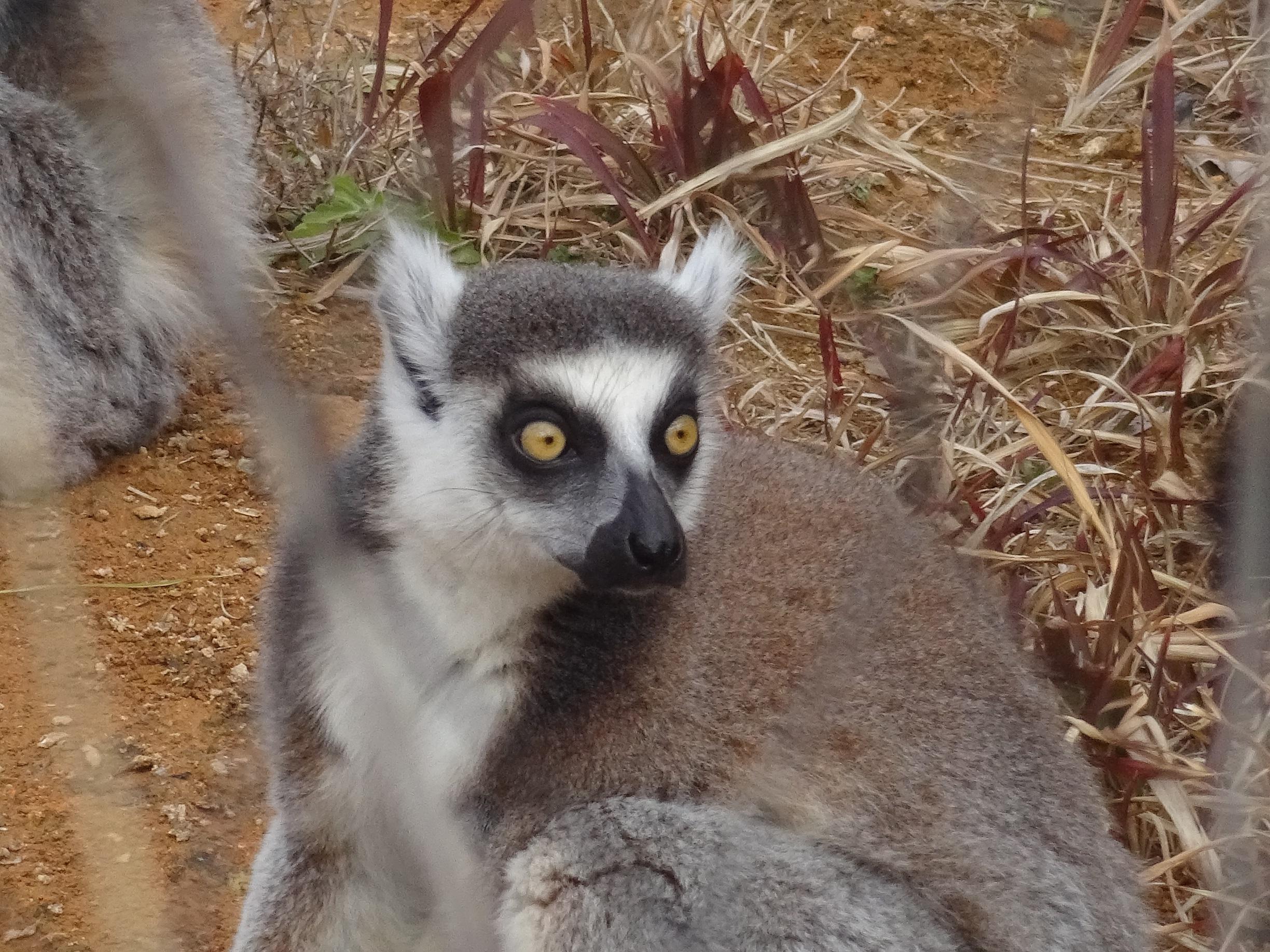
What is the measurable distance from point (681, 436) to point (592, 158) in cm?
272

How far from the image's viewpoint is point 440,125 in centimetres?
509

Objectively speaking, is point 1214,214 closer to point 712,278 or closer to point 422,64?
point 712,278

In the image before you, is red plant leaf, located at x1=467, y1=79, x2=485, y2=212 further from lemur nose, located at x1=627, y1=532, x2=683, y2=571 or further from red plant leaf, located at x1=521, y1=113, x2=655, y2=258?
lemur nose, located at x1=627, y1=532, x2=683, y2=571

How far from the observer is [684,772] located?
103 inches

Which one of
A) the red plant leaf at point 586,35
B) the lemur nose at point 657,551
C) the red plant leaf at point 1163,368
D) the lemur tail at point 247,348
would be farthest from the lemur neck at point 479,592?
the red plant leaf at point 586,35

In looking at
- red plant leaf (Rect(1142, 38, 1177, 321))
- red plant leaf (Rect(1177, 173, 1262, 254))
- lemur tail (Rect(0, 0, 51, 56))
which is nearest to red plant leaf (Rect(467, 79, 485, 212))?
lemur tail (Rect(0, 0, 51, 56))

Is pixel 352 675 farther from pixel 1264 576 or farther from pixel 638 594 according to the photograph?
pixel 1264 576

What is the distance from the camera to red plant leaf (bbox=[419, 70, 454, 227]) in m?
5.09

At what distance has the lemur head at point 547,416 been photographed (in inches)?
98.0

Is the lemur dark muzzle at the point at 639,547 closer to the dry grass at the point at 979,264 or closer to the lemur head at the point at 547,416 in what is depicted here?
the lemur head at the point at 547,416

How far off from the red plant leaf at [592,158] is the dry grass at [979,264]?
0.06ft

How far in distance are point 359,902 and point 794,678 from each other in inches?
44.1

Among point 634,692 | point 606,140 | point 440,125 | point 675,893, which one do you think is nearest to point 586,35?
point 606,140

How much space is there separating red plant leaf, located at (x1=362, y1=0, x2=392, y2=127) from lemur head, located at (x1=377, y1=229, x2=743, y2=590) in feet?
8.82
